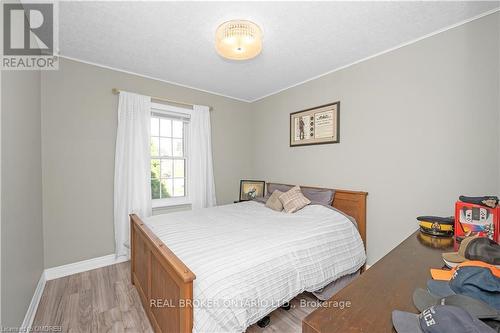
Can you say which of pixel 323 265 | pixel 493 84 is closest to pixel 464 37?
pixel 493 84

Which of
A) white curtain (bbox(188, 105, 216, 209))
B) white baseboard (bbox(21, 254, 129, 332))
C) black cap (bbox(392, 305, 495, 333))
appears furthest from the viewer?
white curtain (bbox(188, 105, 216, 209))

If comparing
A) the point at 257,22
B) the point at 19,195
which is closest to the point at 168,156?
the point at 19,195

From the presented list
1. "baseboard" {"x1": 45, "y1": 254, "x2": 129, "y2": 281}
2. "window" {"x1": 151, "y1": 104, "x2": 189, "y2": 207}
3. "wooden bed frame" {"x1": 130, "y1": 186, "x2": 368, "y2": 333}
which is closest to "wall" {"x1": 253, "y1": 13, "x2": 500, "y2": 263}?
"wooden bed frame" {"x1": 130, "y1": 186, "x2": 368, "y2": 333}

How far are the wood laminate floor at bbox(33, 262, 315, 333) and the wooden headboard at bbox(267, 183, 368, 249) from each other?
1072mm

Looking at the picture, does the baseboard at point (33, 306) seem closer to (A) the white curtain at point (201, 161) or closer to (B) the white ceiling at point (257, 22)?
(A) the white curtain at point (201, 161)

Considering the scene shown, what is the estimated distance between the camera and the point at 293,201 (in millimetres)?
2836

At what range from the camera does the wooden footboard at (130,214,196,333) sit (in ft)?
3.87

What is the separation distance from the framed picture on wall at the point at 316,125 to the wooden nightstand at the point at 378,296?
6.27 ft

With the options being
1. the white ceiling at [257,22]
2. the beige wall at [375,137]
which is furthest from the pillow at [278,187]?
the white ceiling at [257,22]

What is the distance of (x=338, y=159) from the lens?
2.85 meters

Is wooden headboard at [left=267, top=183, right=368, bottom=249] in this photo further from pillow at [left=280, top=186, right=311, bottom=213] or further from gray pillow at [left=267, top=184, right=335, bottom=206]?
pillow at [left=280, top=186, right=311, bottom=213]

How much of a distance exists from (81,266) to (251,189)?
2.62m

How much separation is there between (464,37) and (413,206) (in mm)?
1624

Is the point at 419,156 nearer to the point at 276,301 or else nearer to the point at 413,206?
the point at 413,206
